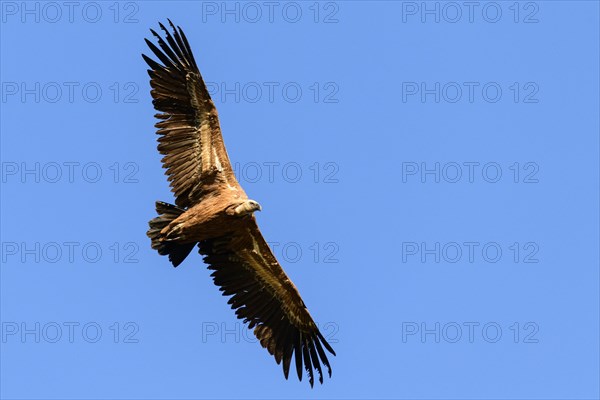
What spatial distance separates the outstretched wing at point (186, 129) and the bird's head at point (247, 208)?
2.91 feet

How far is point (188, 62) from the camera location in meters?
18.4

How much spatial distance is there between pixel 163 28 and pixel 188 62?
0.75 m

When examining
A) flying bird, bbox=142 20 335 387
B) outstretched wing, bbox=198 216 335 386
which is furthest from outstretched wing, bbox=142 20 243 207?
outstretched wing, bbox=198 216 335 386

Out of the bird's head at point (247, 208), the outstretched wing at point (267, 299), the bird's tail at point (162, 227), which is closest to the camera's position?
the bird's head at point (247, 208)

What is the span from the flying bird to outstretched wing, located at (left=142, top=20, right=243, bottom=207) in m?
0.02

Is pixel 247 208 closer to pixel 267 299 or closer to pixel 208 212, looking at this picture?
pixel 208 212

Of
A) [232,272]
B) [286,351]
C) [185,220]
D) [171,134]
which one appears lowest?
[286,351]

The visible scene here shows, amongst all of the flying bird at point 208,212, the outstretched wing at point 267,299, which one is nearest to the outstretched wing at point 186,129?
the flying bird at point 208,212

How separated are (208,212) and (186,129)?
163 centimetres

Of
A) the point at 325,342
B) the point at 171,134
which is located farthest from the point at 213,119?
the point at 325,342

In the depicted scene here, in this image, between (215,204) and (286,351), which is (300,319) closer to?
(286,351)

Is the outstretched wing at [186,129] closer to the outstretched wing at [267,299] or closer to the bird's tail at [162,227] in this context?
the bird's tail at [162,227]

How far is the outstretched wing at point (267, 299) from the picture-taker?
61.8 feet

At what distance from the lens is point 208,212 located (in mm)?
17672
